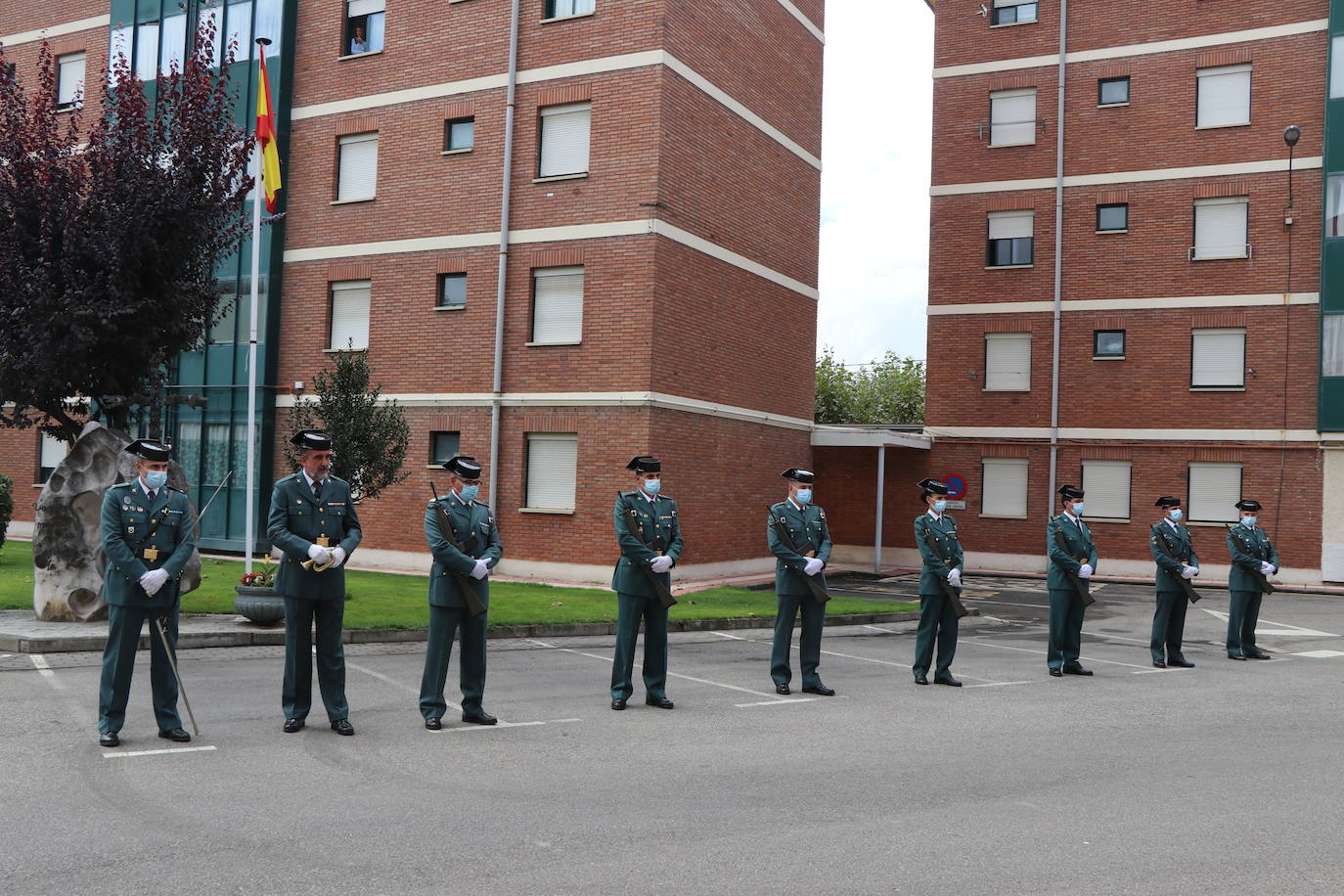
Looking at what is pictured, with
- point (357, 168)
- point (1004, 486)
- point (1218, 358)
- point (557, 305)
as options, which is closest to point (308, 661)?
point (557, 305)

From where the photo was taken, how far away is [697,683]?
11258 millimetres

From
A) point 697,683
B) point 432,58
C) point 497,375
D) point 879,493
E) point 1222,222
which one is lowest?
point 697,683

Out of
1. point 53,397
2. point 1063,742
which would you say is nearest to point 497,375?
point 53,397

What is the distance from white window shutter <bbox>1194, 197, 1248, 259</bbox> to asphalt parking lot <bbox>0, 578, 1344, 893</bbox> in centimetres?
1858

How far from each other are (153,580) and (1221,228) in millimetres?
26775

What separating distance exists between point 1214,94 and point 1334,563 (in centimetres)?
1144

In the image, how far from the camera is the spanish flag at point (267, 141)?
1652 centimetres

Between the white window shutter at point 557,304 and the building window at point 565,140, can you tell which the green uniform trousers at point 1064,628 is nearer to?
the white window shutter at point 557,304

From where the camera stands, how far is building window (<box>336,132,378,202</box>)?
78.6 ft

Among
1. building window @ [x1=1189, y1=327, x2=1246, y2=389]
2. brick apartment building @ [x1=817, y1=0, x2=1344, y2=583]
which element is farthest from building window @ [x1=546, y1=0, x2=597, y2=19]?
building window @ [x1=1189, y1=327, x2=1246, y2=389]

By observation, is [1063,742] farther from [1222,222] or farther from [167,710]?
[1222,222]

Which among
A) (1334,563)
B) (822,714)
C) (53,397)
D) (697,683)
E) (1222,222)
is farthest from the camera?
(1222,222)

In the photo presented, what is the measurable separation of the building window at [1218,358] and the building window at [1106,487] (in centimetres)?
265

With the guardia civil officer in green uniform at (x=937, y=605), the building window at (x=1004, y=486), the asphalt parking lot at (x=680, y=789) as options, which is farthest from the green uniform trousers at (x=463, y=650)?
the building window at (x=1004, y=486)
